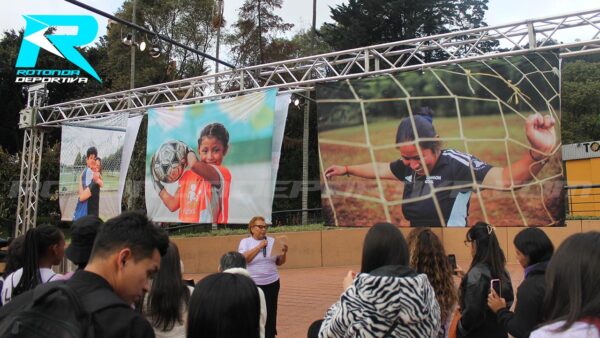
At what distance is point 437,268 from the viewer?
308 centimetres

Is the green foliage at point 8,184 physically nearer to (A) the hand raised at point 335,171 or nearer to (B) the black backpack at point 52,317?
(A) the hand raised at point 335,171

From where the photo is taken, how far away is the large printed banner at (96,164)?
35.3 feet

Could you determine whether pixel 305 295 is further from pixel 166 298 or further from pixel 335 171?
pixel 166 298

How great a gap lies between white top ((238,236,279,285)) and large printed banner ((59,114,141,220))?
246 inches

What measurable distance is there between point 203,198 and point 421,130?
13.5ft

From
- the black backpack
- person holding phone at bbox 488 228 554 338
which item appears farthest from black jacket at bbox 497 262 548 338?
the black backpack

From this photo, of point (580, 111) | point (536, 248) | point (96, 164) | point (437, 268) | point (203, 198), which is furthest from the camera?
point (580, 111)

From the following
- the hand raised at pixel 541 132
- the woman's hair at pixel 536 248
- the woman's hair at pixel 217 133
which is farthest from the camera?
the woman's hair at pixel 217 133

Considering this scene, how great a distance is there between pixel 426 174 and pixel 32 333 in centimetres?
625

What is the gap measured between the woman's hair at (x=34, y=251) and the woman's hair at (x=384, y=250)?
1.88 m

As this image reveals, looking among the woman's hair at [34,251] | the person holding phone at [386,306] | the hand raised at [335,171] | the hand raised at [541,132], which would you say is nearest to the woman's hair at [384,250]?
the person holding phone at [386,306]

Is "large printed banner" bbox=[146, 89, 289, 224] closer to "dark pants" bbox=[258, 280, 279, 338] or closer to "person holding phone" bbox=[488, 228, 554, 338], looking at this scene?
"dark pants" bbox=[258, 280, 279, 338]

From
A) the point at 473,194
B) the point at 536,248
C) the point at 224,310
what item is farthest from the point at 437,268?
the point at 473,194

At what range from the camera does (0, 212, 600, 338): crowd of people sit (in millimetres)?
1408
